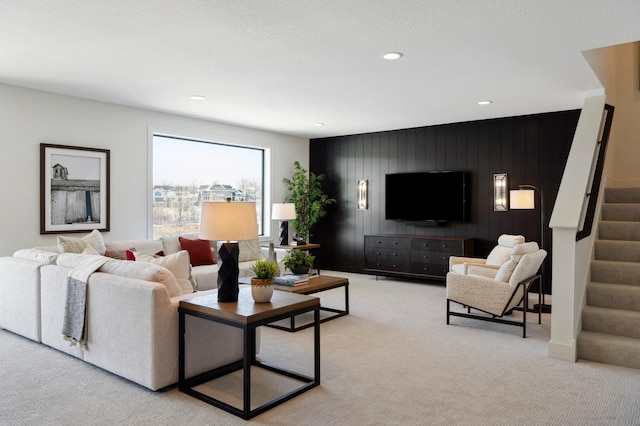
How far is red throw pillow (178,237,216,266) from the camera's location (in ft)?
18.8

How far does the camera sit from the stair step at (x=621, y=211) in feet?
16.3

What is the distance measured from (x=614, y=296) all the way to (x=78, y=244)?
5.03 metres

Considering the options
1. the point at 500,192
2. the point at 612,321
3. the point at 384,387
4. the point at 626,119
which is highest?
the point at 626,119

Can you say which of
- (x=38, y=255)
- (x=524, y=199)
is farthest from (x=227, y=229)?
(x=524, y=199)

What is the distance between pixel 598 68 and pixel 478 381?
11.2 feet

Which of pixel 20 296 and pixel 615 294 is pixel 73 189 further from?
pixel 615 294

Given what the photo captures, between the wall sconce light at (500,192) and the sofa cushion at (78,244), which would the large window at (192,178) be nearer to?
the sofa cushion at (78,244)

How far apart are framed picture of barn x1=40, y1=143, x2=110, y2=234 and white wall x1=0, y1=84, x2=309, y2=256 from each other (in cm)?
8

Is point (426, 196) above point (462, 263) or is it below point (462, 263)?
above

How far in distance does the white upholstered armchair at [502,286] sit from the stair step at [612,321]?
523 millimetres

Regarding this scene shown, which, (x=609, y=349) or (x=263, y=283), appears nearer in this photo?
(x=263, y=283)

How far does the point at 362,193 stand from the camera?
831 centimetres

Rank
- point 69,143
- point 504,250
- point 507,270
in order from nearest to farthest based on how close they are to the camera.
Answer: point 507,270 < point 504,250 < point 69,143

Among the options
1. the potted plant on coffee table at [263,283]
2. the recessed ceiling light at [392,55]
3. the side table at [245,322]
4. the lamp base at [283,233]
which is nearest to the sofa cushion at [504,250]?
the recessed ceiling light at [392,55]
